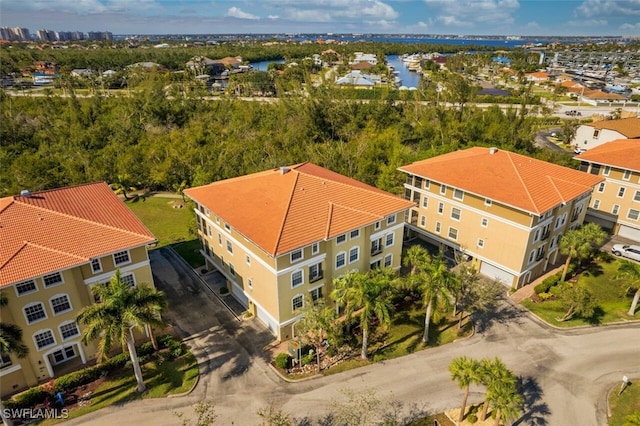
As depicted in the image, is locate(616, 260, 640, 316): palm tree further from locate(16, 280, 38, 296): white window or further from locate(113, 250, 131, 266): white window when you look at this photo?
locate(16, 280, 38, 296): white window

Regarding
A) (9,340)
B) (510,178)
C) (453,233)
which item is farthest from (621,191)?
(9,340)

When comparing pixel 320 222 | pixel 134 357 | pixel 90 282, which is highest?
pixel 320 222

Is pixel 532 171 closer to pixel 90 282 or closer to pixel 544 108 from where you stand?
pixel 90 282

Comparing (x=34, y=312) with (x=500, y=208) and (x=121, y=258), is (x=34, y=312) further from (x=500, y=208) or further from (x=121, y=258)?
(x=500, y=208)

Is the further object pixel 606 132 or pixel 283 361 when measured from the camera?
pixel 606 132

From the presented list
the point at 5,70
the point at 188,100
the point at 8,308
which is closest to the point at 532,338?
the point at 8,308

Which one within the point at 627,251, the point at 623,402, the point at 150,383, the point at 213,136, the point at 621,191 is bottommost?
the point at 623,402
